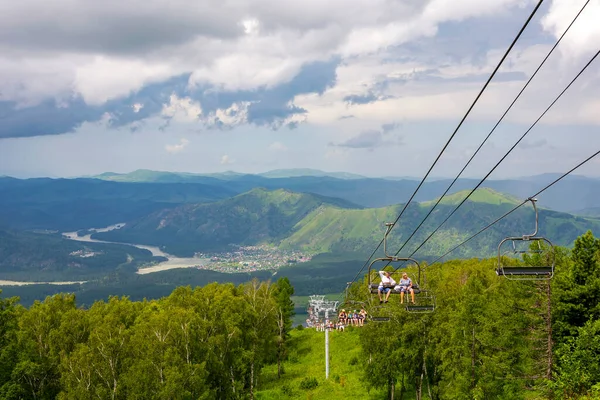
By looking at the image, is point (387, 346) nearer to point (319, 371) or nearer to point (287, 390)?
point (287, 390)

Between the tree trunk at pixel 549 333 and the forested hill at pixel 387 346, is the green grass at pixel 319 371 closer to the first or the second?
the forested hill at pixel 387 346

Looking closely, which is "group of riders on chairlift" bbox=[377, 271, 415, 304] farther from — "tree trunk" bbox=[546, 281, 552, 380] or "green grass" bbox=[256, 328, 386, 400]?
"green grass" bbox=[256, 328, 386, 400]

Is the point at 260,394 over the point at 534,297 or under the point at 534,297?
under

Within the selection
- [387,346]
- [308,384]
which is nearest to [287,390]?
[308,384]

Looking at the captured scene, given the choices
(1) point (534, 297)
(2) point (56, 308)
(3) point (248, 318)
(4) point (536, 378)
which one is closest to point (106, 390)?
(2) point (56, 308)

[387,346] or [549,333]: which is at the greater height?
[549,333]

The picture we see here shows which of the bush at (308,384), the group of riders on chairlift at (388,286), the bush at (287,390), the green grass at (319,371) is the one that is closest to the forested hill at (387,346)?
the group of riders on chairlift at (388,286)

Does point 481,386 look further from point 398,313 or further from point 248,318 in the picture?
point 248,318

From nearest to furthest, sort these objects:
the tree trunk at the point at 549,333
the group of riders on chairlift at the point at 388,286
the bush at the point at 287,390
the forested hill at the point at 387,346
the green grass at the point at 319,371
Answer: the group of riders on chairlift at the point at 388,286 → the tree trunk at the point at 549,333 → the forested hill at the point at 387,346 → the green grass at the point at 319,371 → the bush at the point at 287,390
